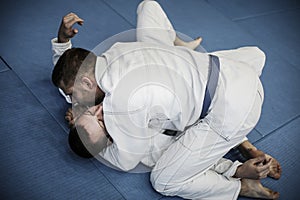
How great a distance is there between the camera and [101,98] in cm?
122

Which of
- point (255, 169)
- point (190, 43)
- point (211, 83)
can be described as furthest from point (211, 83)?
point (190, 43)

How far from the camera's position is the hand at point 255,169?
4.23ft

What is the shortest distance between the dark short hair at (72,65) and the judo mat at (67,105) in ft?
0.95

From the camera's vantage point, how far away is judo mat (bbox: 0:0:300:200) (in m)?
1.26

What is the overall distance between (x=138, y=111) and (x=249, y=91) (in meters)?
0.38

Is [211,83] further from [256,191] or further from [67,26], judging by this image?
[67,26]

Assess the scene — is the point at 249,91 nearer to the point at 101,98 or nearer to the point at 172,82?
the point at 172,82

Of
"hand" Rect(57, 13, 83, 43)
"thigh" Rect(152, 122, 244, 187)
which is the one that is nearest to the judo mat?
"thigh" Rect(152, 122, 244, 187)

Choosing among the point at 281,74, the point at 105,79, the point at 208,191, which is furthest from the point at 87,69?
the point at 281,74

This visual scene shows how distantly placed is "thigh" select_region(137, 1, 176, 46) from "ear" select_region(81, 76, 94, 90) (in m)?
0.48

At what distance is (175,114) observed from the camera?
3.74 ft

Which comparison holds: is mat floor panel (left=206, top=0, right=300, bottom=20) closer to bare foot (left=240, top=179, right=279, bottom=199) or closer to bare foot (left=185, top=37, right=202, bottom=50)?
bare foot (left=185, top=37, right=202, bottom=50)

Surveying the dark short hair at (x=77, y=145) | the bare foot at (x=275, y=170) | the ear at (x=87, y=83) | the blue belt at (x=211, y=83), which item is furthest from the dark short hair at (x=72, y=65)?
the bare foot at (x=275, y=170)

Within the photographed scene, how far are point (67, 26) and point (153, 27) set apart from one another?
0.41m
